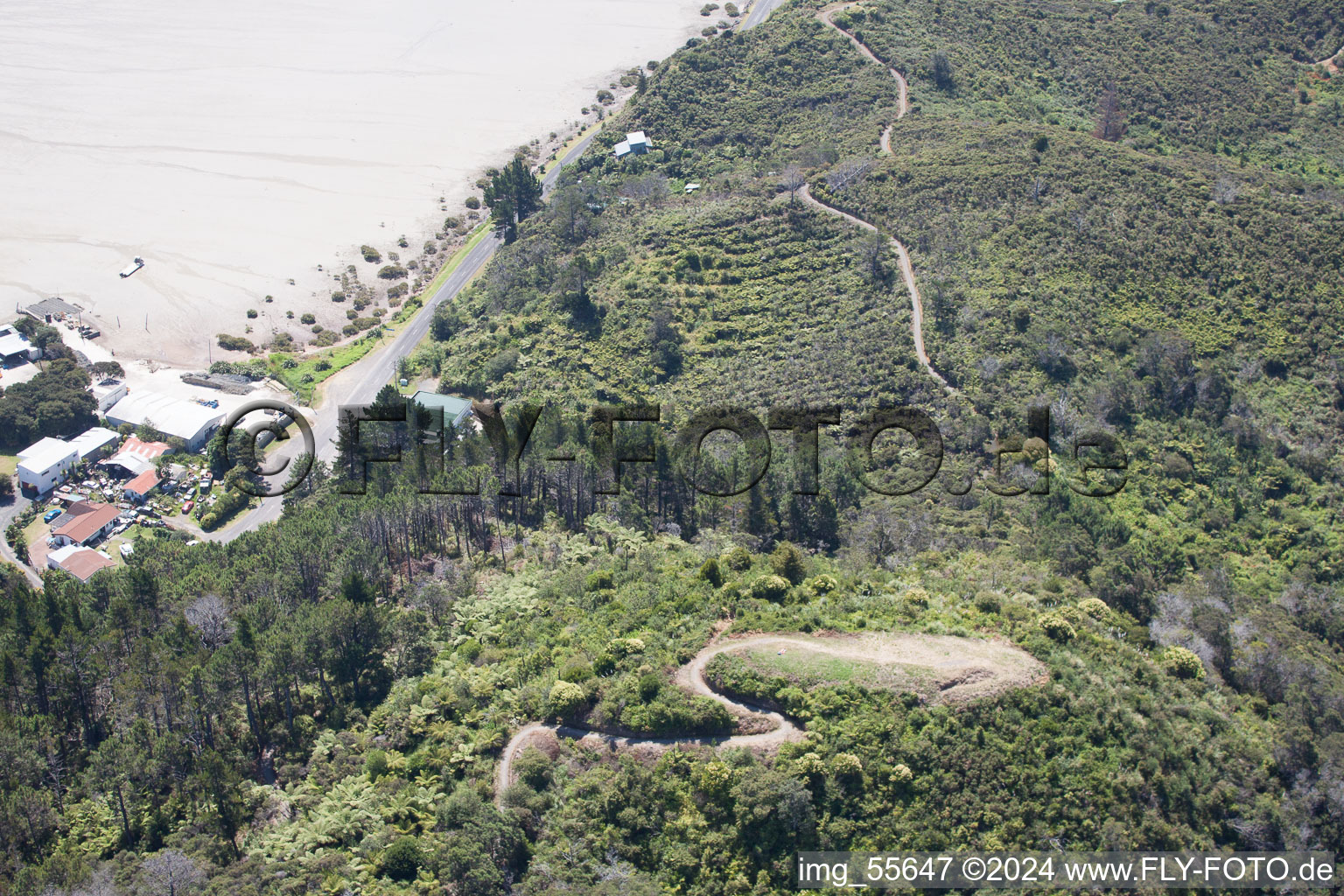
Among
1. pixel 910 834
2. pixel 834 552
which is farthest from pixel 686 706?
pixel 834 552

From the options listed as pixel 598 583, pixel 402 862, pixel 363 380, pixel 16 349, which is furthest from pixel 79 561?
pixel 402 862

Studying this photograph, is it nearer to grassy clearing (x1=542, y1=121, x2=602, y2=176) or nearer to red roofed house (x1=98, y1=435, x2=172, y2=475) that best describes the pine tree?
grassy clearing (x1=542, y1=121, x2=602, y2=176)

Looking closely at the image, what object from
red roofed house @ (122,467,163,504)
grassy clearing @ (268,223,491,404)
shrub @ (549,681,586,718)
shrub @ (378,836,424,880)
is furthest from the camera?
grassy clearing @ (268,223,491,404)

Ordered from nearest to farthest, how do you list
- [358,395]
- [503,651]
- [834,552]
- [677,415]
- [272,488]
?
[503,651] → [834,552] → [677,415] → [272,488] → [358,395]

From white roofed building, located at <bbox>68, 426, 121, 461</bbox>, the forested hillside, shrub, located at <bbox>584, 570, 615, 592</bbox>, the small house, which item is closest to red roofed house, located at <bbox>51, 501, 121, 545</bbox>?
white roofed building, located at <bbox>68, 426, 121, 461</bbox>

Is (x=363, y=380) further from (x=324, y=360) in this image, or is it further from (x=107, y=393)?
(x=107, y=393)

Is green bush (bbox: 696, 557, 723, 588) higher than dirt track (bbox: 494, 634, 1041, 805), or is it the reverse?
green bush (bbox: 696, 557, 723, 588)

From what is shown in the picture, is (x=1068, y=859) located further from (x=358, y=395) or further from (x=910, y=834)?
(x=358, y=395)
